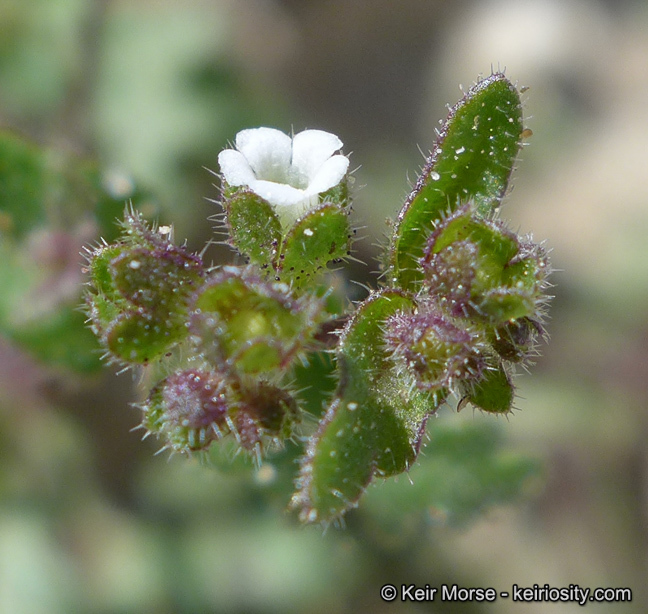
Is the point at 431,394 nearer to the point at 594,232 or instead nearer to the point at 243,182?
the point at 243,182

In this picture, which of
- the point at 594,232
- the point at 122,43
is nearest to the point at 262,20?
the point at 122,43

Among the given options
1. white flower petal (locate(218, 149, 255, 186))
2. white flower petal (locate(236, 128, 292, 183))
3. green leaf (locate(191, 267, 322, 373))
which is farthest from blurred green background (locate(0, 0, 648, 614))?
green leaf (locate(191, 267, 322, 373))


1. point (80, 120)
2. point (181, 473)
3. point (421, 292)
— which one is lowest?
point (181, 473)

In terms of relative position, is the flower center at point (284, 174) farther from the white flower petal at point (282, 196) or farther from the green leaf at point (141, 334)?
the green leaf at point (141, 334)

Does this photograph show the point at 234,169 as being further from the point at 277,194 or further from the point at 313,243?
the point at 313,243

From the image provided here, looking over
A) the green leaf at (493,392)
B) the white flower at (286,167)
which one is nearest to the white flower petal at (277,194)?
the white flower at (286,167)

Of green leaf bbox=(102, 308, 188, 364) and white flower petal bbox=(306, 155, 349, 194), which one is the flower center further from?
green leaf bbox=(102, 308, 188, 364)
